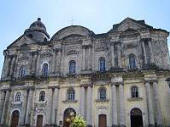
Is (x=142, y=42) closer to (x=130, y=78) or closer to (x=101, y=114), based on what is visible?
(x=130, y=78)

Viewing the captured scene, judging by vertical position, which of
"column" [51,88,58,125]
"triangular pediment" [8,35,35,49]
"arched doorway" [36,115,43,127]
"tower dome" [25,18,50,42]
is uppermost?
"tower dome" [25,18,50,42]

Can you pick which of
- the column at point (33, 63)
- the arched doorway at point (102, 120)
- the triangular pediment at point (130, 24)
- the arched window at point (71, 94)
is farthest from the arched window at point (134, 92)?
the column at point (33, 63)

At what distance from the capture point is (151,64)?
944 inches

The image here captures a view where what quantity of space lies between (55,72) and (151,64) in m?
10.8

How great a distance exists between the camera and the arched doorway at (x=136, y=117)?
22.9 m

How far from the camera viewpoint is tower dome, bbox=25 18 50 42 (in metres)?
32.3

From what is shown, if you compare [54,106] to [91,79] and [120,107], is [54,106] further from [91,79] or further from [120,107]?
[120,107]

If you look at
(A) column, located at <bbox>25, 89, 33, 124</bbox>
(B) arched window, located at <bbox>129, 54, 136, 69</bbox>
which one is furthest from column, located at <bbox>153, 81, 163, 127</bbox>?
(A) column, located at <bbox>25, 89, 33, 124</bbox>

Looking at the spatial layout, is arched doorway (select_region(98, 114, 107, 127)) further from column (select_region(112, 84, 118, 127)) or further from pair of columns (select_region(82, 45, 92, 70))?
pair of columns (select_region(82, 45, 92, 70))

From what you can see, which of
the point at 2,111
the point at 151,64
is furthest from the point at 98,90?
the point at 2,111

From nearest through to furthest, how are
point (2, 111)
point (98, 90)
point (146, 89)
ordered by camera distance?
point (146, 89) < point (98, 90) < point (2, 111)

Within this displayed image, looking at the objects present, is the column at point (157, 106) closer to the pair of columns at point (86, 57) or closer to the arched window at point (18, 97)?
the pair of columns at point (86, 57)

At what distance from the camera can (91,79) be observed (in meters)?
25.3

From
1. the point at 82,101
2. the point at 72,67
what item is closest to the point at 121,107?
the point at 82,101
